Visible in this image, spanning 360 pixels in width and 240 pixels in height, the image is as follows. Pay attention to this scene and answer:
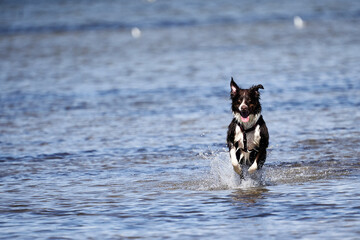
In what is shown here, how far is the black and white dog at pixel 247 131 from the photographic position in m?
9.02

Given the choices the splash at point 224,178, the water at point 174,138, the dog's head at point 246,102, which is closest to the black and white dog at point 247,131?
the dog's head at point 246,102

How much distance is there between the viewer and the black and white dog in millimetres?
9023

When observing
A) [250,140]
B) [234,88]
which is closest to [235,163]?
[250,140]

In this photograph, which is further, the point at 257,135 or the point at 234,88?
the point at 257,135

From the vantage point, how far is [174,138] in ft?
42.4

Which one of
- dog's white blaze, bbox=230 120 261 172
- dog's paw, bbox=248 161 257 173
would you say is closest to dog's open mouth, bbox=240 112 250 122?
dog's white blaze, bbox=230 120 261 172

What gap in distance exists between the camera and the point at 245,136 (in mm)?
9188

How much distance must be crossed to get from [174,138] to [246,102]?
4089mm

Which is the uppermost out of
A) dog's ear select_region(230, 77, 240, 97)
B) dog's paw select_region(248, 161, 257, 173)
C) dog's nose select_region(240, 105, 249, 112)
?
dog's ear select_region(230, 77, 240, 97)

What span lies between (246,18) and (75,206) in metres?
34.8

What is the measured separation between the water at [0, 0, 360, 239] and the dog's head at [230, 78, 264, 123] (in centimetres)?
75

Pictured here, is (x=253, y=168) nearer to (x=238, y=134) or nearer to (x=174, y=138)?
(x=238, y=134)

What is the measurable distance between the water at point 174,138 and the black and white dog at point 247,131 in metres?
0.25

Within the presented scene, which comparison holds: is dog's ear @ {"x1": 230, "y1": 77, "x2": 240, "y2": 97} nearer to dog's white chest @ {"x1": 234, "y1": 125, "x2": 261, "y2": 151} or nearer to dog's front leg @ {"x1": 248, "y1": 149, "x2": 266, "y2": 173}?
dog's white chest @ {"x1": 234, "y1": 125, "x2": 261, "y2": 151}
